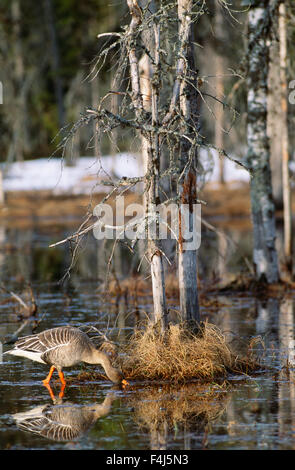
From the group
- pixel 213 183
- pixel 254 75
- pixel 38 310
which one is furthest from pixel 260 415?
pixel 213 183

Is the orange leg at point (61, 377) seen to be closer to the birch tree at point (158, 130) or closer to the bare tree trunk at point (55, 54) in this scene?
the birch tree at point (158, 130)

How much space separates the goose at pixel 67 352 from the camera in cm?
1167

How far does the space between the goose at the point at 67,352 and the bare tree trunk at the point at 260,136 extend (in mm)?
9020

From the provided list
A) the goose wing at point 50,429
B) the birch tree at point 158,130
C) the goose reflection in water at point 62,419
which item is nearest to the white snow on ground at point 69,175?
the birch tree at point 158,130

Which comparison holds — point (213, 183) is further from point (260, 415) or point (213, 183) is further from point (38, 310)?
point (260, 415)

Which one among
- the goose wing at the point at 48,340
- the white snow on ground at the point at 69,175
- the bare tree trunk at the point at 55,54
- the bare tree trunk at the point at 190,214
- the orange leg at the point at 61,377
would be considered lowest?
the orange leg at the point at 61,377

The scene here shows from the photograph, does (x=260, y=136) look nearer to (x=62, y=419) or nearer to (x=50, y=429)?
(x=62, y=419)

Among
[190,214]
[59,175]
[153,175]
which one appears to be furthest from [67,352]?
[59,175]

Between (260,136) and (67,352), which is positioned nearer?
(67,352)

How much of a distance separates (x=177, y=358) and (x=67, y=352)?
4.86 feet

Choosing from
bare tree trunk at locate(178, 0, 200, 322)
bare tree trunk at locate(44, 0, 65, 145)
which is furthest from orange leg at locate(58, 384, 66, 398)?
bare tree trunk at locate(44, 0, 65, 145)

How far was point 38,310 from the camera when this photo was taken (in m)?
19.4

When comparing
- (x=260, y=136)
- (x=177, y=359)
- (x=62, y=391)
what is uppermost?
(x=260, y=136)

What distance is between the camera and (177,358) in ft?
38.8
